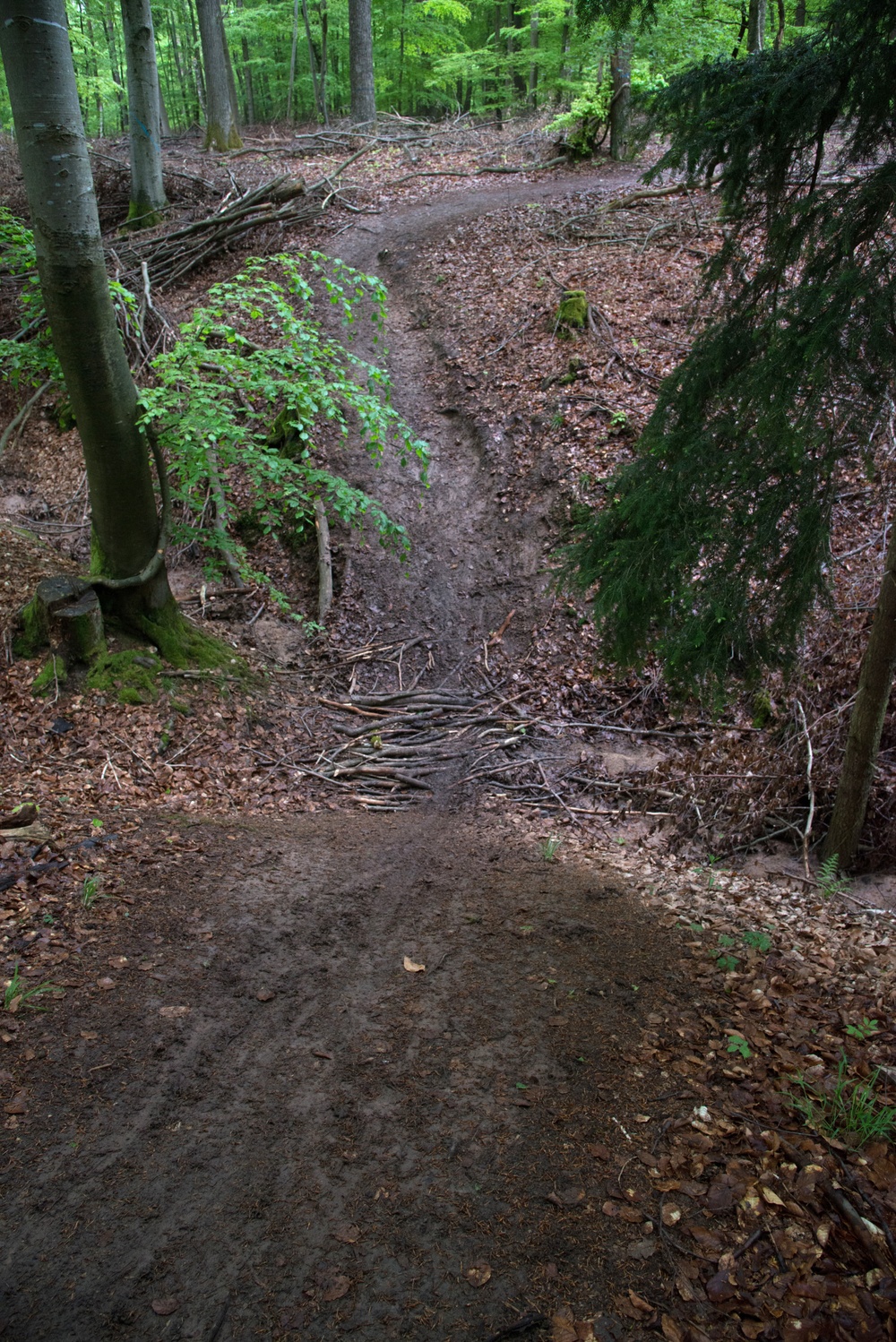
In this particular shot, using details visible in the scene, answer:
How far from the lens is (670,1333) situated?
2162mm

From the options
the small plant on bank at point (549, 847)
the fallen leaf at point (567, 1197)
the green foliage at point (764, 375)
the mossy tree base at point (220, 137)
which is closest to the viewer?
the fallen leaf at point (567, 1197)

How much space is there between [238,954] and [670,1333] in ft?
8.57

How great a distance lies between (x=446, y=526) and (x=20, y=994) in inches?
344

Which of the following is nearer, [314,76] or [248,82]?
[314,76]

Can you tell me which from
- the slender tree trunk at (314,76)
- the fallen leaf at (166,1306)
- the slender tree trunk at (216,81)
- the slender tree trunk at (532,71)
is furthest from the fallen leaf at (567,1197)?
the slender tree trunk at (314,76)

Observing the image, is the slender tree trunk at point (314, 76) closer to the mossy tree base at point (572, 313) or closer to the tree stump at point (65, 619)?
the mossy tree base at point (572, 313)

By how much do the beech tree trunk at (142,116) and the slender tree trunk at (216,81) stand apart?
5.02 m

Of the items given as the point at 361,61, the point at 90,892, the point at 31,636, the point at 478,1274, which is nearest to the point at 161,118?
the point at 361,61

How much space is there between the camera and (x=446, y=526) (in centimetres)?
1111

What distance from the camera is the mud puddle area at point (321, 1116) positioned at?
2285 millimetres

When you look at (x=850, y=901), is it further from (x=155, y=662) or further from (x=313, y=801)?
(x=155, y=662)

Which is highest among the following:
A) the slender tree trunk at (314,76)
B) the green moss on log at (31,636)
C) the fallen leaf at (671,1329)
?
the slender tree trunk at (314,76)

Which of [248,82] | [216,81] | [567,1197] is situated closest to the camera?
[567,1197]

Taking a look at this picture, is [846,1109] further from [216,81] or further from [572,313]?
[216,81]
